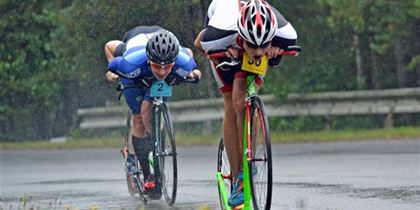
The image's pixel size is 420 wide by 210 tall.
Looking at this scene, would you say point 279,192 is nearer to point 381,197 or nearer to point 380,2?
point 381,197

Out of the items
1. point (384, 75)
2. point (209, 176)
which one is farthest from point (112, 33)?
point (384, 75)

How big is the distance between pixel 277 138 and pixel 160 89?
9.09 meters

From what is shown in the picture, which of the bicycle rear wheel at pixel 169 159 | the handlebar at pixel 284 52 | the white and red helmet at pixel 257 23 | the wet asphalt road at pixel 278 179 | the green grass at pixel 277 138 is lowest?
the green grass at pixel 277 138

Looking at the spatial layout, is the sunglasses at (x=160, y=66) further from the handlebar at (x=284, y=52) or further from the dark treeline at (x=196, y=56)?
the dark treeline at (x=196, y=56)

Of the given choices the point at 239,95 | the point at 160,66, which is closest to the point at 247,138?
the point at 239,95

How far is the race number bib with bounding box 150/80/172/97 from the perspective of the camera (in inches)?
406

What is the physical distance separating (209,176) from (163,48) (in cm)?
339

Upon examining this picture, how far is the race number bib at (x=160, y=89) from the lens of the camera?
1032cm

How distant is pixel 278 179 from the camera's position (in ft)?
39.8

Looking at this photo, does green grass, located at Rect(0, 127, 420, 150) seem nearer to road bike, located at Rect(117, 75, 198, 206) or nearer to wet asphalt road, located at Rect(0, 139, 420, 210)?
wet asphalt road, located at Rect(0, 139, 420, 210)

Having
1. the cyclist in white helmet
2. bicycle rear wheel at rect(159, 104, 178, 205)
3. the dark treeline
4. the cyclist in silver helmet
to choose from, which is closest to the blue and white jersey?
the cyclist in silver helmet

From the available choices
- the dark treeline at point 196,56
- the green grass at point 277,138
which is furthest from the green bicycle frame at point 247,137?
the green grass at point 277,138

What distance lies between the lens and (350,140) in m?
18.0

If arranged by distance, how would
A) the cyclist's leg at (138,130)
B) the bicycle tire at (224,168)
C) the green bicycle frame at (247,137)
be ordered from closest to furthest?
the green bicycle frame at (247,137) → the bicycle tire at (224,168) → the cyclist's leg at (138,130)
